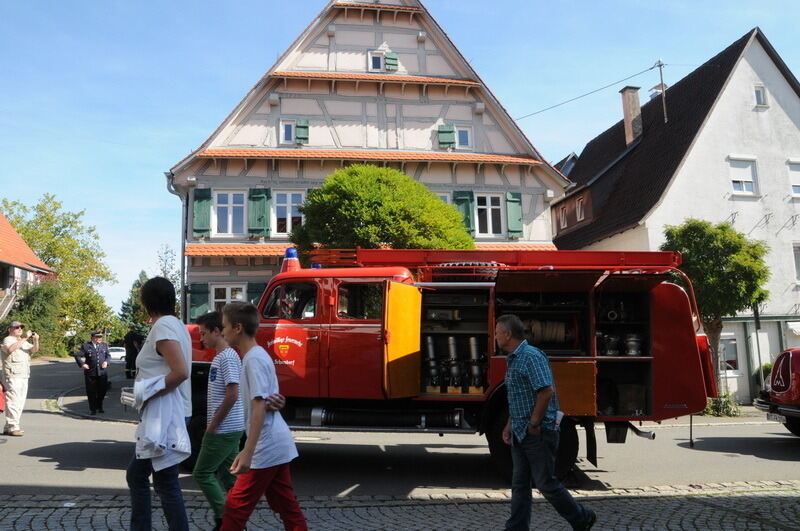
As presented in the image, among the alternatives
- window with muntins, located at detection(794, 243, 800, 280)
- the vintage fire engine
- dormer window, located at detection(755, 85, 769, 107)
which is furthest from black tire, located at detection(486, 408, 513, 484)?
dormer window, located at detection(755, 85, 769, 107)

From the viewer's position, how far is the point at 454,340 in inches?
324

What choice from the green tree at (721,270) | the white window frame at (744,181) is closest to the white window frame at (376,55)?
the green tree at (721,270)

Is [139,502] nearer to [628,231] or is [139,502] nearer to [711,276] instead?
[711,276]

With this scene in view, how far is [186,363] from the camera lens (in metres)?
4.11

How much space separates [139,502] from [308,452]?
5602 mm

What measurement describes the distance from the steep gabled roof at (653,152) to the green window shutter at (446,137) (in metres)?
6.87

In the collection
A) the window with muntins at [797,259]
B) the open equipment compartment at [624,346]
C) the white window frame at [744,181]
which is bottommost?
the open equipment compartment at [624,346]

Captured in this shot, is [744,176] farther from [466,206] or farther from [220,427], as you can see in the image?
[220,427]

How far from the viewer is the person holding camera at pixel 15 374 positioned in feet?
34.1

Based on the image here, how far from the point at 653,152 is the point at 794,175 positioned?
4.94 m

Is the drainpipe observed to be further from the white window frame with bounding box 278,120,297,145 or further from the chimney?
the chimney

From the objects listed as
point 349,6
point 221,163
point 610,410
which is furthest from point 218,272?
point 610,410

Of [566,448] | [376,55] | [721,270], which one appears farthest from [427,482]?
[376,55]

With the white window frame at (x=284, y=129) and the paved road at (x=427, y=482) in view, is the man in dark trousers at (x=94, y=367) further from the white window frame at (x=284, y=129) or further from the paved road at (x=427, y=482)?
the white window frame at (x=284, y=129)
